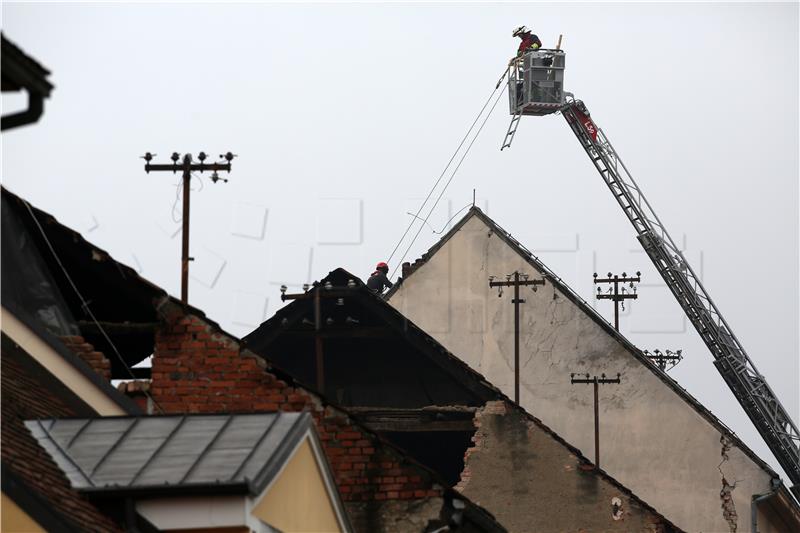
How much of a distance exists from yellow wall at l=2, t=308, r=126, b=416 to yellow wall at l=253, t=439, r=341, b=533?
1.93 meters

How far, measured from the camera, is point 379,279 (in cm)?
3444

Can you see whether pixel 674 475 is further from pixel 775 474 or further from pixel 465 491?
pixel 465 491

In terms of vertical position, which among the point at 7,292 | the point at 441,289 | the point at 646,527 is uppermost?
the point at 441,289

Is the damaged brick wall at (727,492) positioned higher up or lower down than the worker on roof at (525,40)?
lower down

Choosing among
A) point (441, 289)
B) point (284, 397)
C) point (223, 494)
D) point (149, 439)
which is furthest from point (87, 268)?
point (441, 289)

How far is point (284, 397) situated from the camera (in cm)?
1781

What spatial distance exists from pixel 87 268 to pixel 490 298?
68.0 ft

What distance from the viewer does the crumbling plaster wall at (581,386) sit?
35625mm

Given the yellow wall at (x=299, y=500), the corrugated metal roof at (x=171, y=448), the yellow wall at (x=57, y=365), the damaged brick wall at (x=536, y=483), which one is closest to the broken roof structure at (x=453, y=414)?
the damaged brick wall at (x=536, y=483)

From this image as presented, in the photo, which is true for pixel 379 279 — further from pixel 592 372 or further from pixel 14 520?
pixel 14 520

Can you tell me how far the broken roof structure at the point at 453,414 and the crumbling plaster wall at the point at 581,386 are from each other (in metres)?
10.1

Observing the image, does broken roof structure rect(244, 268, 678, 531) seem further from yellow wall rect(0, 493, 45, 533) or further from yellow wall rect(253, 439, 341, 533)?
yellow wall rect(0, 493, 45, 533)

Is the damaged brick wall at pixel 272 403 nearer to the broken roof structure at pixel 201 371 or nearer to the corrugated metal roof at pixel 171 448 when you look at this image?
A: the broken roof structure at pixel 201 371

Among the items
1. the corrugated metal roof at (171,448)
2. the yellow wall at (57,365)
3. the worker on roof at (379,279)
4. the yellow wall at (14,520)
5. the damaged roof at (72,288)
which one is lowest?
the yellow wall at (14,520)
